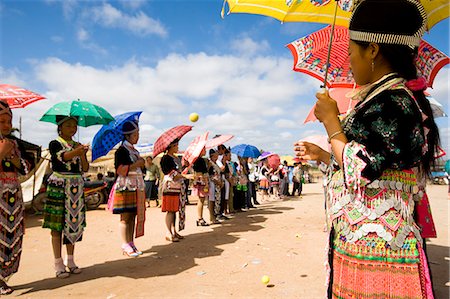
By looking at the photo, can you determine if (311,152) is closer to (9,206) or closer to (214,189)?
(9,206)

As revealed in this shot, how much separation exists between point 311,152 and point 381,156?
0.59 metres

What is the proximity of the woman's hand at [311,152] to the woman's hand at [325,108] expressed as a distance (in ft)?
1.10

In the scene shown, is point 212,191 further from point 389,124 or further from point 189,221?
point 389,124

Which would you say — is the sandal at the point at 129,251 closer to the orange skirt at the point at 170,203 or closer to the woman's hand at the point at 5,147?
the orange skirt at the point at 170,203

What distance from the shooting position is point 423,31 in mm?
1681

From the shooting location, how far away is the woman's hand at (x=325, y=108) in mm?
1715

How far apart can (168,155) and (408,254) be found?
5.73 m

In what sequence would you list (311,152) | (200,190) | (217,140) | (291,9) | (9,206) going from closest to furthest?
(311,152), (291,9), (9,206), (200,190), (217,140)

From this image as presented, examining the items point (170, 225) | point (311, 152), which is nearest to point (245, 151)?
point (170, 225)

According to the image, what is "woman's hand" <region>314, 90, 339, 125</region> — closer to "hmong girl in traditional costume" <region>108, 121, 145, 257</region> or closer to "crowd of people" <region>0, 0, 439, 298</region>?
"crowd of people" <region>0, 0, 439, 298</region>

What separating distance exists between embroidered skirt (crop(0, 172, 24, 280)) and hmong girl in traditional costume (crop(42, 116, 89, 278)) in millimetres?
478

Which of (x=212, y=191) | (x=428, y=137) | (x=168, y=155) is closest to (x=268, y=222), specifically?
(x=212, y=191)

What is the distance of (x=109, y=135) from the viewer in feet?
19.5

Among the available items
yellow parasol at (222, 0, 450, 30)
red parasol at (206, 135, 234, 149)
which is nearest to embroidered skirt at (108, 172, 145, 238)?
yellow parasol at (222, 0, 450, 30)
